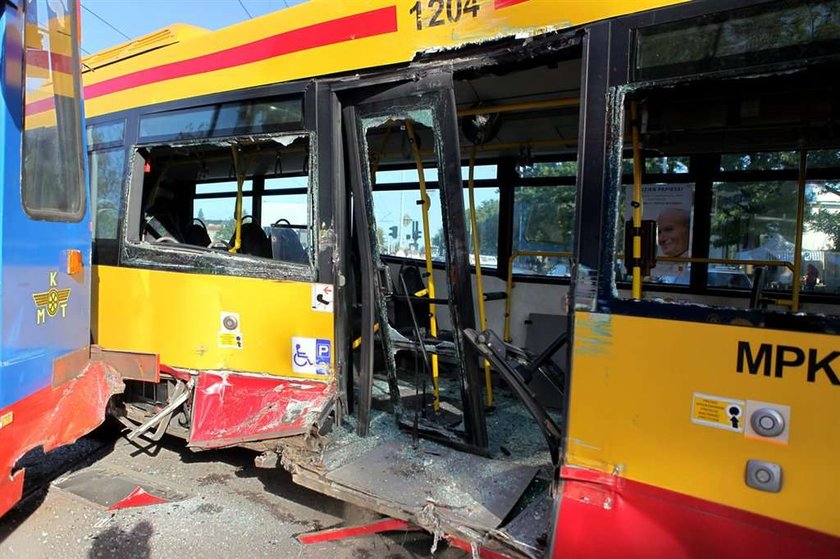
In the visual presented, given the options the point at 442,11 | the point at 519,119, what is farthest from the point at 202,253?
the point at 519,119

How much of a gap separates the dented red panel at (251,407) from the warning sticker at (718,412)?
6.04ft

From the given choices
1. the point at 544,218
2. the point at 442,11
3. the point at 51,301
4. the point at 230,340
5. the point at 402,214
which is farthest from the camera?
the point at 402,214

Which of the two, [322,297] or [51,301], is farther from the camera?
[322,297]

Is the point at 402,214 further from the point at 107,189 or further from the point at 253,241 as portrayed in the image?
the point at 107,189

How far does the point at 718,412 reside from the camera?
1.81 meters

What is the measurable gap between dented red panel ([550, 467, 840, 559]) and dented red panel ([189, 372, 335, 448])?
143 centimetres

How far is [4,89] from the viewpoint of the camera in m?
2.43

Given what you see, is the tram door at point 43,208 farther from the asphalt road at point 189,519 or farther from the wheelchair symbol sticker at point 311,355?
the wheelchair symbol sticker at point 311,355

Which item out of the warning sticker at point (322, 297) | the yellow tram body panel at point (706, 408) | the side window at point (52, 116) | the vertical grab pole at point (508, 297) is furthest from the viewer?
the vertical grab pole at point (508, 297)

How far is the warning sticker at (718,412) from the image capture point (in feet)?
5.83

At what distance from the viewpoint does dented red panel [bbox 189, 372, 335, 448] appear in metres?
2.91

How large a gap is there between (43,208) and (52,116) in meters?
0.49

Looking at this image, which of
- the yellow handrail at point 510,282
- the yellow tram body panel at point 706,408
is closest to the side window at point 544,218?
the yellow handrail at point 510,282


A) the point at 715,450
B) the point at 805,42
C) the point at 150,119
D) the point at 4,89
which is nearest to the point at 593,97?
the point at 805,42
